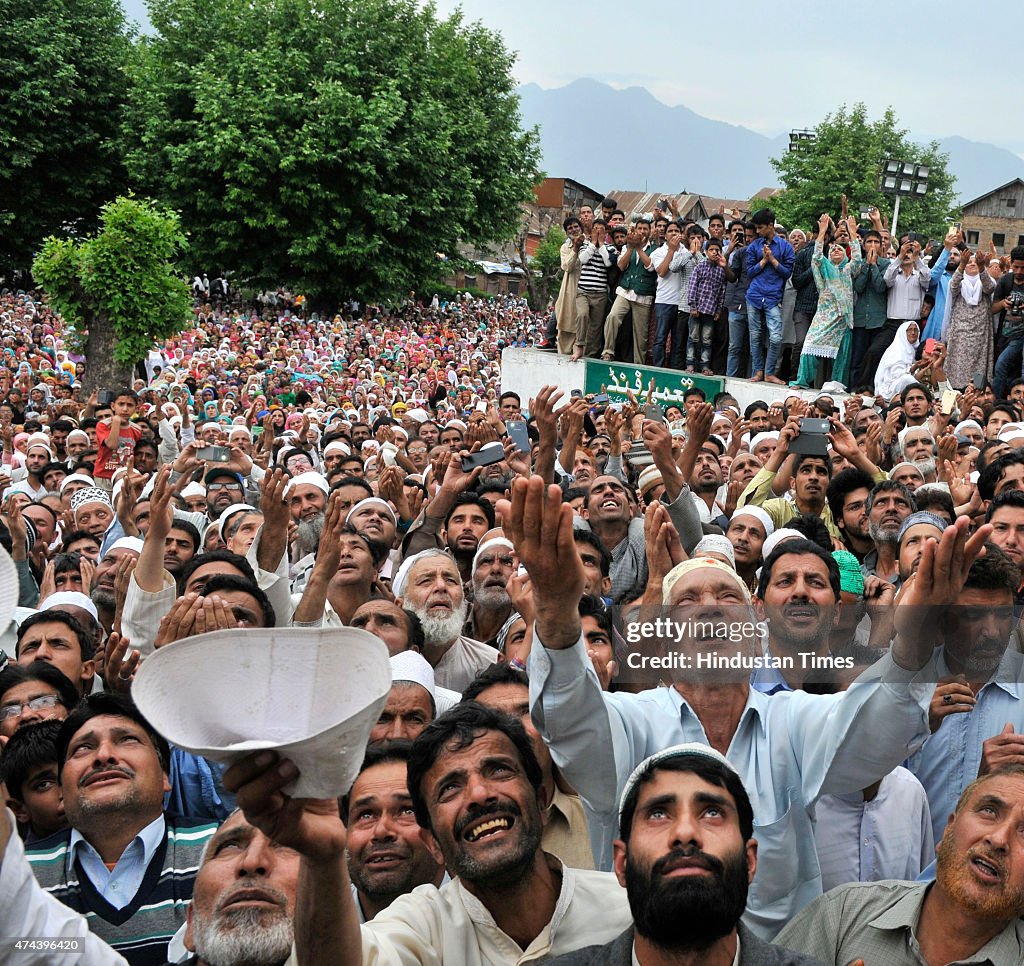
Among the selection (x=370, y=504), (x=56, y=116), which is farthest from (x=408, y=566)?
(x=56, y=116)

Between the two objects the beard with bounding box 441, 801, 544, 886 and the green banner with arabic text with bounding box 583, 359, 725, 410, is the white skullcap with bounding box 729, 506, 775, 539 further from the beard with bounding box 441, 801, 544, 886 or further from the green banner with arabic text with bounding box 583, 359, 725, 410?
the green banner with arabic text with bounding box 583, 359, 725, 410

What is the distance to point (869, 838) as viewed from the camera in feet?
9.82

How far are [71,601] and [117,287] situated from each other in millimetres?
10914

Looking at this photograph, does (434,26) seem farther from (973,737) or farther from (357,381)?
(973,737)

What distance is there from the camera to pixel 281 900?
2.54m

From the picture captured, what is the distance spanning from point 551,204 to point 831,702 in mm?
74032

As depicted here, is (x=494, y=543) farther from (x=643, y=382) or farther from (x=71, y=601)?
(x=643, y=382)

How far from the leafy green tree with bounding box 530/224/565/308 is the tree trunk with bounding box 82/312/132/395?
29.2 metres

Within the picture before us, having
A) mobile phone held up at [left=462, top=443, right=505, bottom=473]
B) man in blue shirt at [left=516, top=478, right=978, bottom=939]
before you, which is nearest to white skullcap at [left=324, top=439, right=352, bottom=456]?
mobile phone held up at [left=462, top=443, right=505, bottom=473]

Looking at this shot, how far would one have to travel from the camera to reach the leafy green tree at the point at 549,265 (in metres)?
49.1

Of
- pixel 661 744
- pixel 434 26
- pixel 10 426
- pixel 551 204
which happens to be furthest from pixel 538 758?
pixel 551 204

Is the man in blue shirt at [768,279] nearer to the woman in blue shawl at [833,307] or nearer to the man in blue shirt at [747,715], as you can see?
the woman in blue shawl at [833,307]

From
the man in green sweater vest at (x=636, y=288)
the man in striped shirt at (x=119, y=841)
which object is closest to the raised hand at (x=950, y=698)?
the man in striped shirt at (x=119, y=841)

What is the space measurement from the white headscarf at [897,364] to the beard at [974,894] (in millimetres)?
8390
